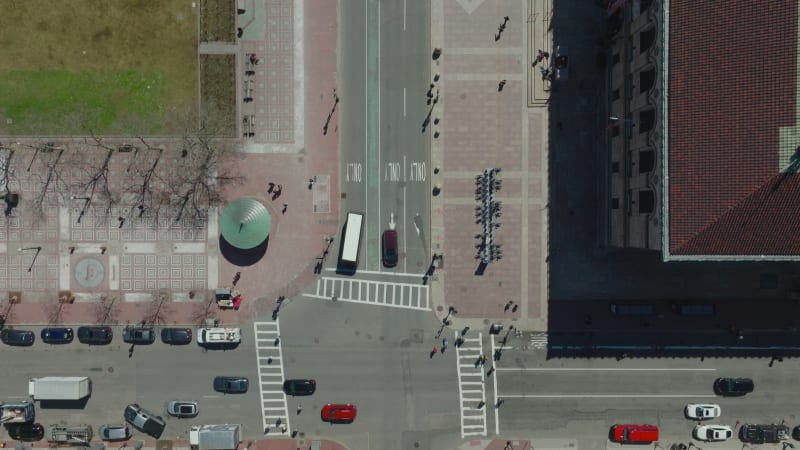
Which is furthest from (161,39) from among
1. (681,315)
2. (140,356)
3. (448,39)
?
(681,315)

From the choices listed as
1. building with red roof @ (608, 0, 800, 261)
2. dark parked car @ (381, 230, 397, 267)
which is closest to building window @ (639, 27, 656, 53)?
building with red roof @ (608, 0, 800, 261)

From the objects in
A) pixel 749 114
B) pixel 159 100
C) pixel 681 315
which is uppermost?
pixel 159 100

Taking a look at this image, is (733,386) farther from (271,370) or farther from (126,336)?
(126,336)

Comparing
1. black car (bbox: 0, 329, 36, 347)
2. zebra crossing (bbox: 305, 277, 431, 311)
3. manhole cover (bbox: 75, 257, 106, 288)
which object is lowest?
black car (bbox: 0, 329, 36, 347)

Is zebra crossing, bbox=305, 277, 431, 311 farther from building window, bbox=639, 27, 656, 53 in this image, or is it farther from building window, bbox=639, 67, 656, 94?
building window, bbox=639, 27, 656, 53

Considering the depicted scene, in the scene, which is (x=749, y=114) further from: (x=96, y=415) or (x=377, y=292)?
(x=96, y=415)

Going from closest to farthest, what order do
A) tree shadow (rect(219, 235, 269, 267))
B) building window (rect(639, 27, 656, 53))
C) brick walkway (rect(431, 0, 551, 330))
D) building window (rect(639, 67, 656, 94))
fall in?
building window (rect(639, 27, 656, 53)) < building window (rect(639, 67, 656, 94)) < brick walkway (rect(431, 0, 551, 330)) < tree shadow (rect(219, 235, 269, 267))

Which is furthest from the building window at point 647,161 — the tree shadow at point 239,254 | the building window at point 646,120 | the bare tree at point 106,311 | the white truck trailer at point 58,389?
the white truck trailer at point 58,389
